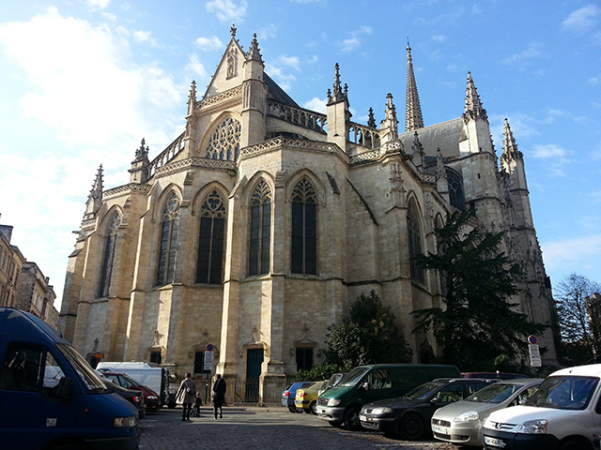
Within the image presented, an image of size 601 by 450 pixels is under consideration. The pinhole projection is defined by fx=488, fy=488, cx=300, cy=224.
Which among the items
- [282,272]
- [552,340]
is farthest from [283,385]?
[552,340]

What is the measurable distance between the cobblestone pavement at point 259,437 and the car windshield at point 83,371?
2.96 m

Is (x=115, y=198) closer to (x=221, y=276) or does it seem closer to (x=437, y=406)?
(x=221, y=276)

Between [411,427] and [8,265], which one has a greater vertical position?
[8,265]

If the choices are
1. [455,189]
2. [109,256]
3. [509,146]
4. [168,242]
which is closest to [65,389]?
[168,242]

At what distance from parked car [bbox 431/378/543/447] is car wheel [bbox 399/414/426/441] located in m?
1.03

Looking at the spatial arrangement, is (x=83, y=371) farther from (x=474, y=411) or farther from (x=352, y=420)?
(x=352, y=420)

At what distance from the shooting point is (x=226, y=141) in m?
31.1

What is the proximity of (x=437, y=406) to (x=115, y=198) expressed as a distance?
2531cm

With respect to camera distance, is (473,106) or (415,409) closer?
(415,409)

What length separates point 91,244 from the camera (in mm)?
30109

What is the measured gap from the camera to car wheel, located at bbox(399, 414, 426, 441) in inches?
414

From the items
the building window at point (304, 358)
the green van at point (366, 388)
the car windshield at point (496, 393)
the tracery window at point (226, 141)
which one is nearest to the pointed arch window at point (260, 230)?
the building window at point (304, 358)

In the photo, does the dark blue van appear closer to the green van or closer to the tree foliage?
the green van

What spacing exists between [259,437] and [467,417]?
14.1 ft
